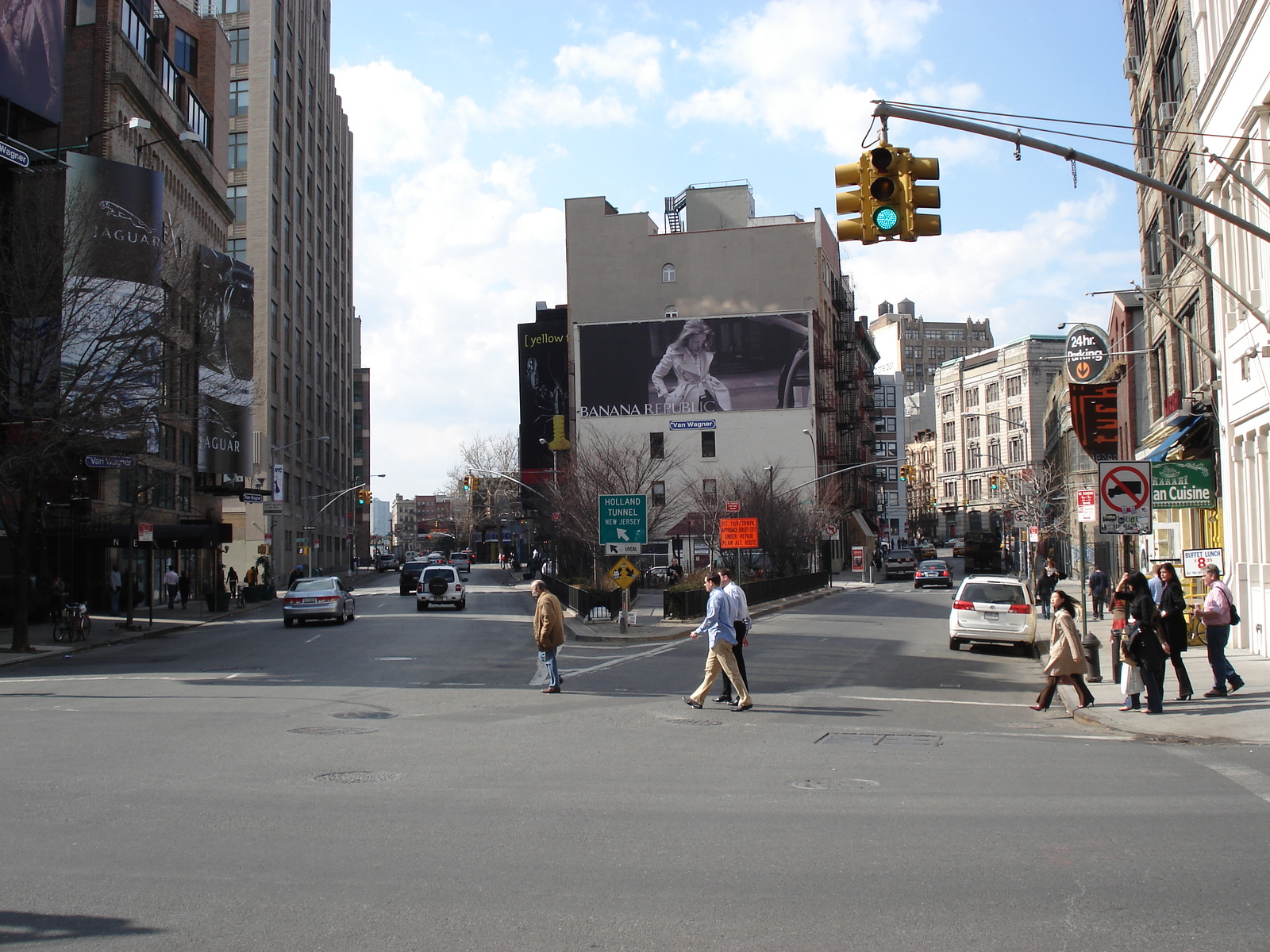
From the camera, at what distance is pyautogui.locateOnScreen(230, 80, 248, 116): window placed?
246ft

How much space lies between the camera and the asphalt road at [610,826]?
18.1 ft

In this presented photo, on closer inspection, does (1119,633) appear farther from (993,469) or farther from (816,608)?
(993,469)

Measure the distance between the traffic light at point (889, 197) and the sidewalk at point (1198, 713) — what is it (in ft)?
20.6

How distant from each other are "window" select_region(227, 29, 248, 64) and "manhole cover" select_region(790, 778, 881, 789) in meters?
79.0

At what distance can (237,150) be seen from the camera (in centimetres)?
7406

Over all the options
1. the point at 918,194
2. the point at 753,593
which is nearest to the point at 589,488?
the point at 753,593

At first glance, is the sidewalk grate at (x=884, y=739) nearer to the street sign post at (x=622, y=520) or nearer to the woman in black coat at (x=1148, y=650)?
the woman in black coat at (x=1148, y=650)

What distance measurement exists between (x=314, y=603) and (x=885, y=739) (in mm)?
24877

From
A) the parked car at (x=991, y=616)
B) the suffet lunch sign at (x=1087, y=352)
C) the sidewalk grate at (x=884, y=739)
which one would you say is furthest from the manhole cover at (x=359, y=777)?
the suffet lunch sign at (x=1087, y=352)

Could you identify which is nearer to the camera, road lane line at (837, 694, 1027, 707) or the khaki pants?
the khaki pants

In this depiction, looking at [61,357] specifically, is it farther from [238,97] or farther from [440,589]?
[238,97]

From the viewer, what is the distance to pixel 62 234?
2602 centimetres

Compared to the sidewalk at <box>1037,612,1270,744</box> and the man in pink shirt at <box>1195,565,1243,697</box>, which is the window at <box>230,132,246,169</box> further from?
the man in pink shirt at <box>1195,565,1243,697</box>

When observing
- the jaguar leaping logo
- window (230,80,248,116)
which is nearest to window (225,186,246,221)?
window (230,80,248,116)
